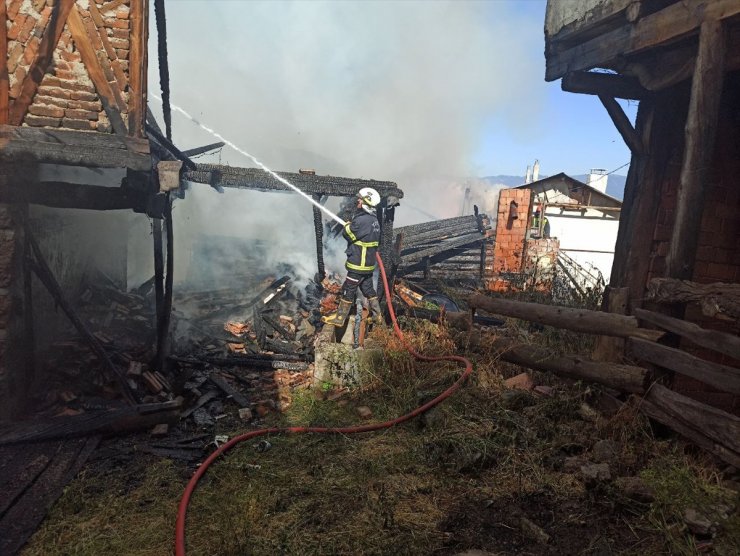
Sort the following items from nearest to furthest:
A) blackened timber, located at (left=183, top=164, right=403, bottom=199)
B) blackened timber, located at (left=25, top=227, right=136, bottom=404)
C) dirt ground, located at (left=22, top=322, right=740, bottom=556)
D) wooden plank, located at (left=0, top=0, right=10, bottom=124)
Answer: 1. dirt ground, located at (left=22, top=322, right=740, bottom=556)
2. wooden plank, located at (left=0, top=0, right=10, bottom=124)
3. blackened timber, located at (left=25, top=227, right=136, bottom=404)
4. blackened timber, located at (left=183, top=164, right=403, bottom=199)

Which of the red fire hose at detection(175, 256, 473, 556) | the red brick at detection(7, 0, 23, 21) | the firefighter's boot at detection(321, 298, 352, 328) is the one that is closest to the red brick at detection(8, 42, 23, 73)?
the red brick at detection(7, 0, 23, 21)

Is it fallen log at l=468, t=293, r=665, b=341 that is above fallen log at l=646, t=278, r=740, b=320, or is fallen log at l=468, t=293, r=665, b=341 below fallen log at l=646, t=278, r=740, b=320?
below

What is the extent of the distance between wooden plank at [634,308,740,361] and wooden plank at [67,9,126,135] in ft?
19.1

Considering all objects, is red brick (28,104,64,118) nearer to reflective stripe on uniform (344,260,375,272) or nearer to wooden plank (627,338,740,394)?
reflective stripe on uniform (344,260,375,272)

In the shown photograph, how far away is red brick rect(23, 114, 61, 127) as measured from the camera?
4793 mm

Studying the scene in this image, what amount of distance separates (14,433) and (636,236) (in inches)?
292

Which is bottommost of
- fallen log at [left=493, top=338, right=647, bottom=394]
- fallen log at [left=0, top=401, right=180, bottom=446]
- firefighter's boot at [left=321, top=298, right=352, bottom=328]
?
fallen log at [left=0, top=401, right=180, bottom=446]

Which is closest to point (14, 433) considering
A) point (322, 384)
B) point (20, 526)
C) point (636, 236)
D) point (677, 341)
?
point (20, 526)

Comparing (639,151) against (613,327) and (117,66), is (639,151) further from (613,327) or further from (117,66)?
(117,66)

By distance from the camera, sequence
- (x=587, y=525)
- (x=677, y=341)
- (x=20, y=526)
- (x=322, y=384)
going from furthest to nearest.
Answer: (x=322, y=384)
(x=677, y=341)
(x=20, y=526)
(x=587, y=525)

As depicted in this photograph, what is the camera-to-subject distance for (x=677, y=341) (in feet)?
14.3

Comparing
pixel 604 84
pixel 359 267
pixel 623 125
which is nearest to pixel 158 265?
pixel 359 267

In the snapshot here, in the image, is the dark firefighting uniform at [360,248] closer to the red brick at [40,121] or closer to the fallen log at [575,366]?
the fallen log at [575,366]

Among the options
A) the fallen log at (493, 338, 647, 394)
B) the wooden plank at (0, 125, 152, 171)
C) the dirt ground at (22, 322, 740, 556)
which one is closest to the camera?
the dirt ground at (22, 322, 740, 556)
